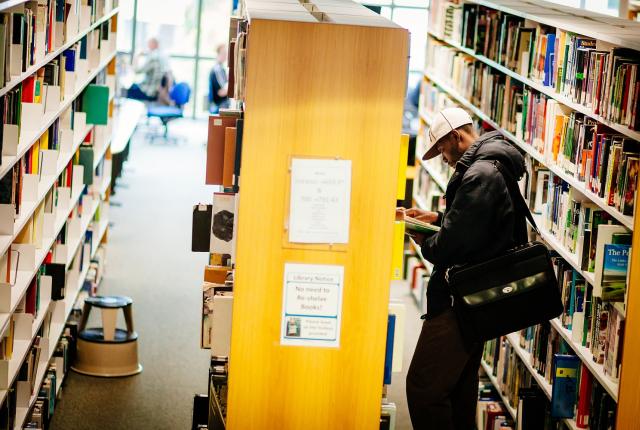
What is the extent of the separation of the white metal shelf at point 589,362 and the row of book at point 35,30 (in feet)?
8.60

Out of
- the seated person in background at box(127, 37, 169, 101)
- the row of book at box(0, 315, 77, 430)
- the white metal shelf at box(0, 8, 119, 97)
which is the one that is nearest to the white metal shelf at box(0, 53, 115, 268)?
the white metal shelf at box(0, 8, 119, 97)

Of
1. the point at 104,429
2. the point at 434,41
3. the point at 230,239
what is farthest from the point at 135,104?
the point at 230,239

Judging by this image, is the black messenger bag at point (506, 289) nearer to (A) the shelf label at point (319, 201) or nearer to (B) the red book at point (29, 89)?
(A) the shelf label at point (319, 201)

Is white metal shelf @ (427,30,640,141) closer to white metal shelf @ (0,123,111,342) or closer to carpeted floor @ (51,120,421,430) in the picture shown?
carpeted floor @ (51,120,421,430)

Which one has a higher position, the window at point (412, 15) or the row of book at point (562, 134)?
the window at point (412, 15)

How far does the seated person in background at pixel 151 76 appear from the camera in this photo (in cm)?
1497

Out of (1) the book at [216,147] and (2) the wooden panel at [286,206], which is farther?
(1) the book at [216,147]

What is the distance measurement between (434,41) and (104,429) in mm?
4968

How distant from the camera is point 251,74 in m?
3.60

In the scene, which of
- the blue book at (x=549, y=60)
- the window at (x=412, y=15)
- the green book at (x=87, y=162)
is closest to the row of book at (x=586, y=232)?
the blue book at (x=549, y=60)

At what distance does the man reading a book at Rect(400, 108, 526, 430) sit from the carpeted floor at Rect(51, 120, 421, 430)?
1.50 m

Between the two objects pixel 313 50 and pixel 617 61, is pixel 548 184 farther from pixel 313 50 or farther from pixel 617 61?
pixel 313 50

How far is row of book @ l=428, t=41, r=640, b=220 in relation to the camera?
14.4 feet

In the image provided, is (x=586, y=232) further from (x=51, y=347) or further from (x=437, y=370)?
(x=51, y=347)
